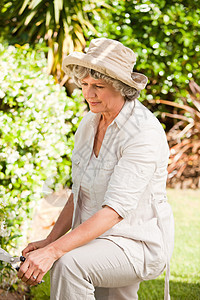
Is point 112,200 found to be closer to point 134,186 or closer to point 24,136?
point 134,186

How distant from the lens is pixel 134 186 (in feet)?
7.36

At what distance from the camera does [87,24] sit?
19.9ft

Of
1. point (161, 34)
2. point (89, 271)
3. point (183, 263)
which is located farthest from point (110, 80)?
point (161, 34)

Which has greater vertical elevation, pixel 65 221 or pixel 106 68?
pixel 106 68

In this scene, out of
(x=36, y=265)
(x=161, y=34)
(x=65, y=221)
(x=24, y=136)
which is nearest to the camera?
(x=36, y=265)

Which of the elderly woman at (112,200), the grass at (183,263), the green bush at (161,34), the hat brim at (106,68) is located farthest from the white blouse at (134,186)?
the green bush at (161,34)

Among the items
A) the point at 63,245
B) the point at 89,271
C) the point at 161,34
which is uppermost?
the point at 63,245

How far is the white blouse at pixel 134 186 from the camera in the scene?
225 centimetres

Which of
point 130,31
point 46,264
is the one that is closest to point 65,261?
point 46,264

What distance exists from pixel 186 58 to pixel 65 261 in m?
5.18

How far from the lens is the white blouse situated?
7.37ft

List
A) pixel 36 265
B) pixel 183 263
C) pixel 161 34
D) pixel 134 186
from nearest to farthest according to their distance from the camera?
1. pixel 36 265
2. pixel 134 186
3. pixel 183 263
4. pixel 161 34

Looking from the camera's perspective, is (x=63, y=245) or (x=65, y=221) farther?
(x=65, y=221)

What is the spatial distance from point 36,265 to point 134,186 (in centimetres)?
56
